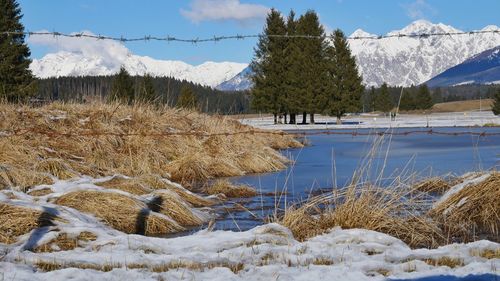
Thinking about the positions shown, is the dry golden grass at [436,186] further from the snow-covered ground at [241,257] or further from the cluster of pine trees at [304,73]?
the cluster of pine trees at [304,73]

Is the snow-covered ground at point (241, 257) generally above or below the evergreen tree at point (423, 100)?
below

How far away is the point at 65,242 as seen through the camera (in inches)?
179

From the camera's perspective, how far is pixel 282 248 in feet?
14.1

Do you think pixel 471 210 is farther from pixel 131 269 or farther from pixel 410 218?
pixel 131 269

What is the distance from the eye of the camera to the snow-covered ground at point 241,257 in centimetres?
357

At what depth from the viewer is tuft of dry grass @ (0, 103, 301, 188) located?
8.32 metres

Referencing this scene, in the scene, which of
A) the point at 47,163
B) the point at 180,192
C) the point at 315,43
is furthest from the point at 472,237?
the point at 315,43

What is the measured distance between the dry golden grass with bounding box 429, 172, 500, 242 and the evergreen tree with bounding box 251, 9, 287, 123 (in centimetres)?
4530

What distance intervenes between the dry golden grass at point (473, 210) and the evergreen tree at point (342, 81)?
44.1 meters

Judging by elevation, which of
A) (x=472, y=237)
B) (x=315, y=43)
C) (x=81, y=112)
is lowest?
(x=472, y=237)

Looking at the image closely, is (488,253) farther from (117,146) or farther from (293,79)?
(293,79)

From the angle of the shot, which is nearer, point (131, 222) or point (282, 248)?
point (282, 248)

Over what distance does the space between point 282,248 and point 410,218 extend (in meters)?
1.66

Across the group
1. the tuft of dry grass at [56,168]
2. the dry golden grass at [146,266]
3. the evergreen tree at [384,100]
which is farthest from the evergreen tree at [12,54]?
the evergreen tree at [384,100]
